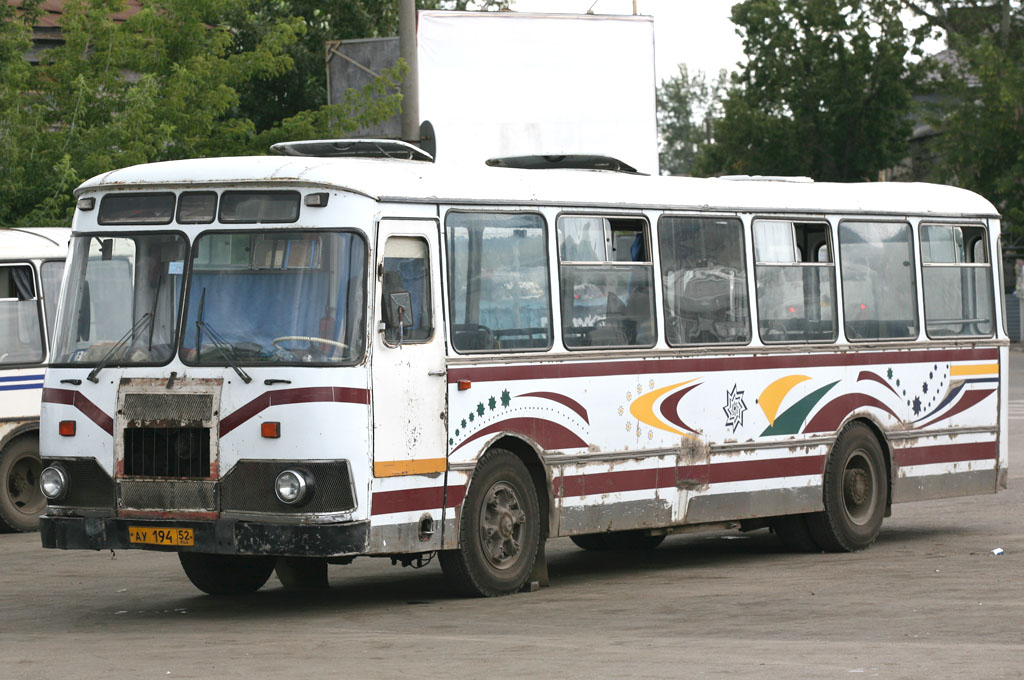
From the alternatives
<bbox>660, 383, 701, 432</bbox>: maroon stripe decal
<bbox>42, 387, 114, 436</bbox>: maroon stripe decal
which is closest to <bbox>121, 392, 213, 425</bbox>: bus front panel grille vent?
<bbox>42, 387, 114, 436</bbox>: maroon stripe decal

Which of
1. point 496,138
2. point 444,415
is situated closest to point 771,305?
point 444,415

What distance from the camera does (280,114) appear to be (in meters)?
38.5

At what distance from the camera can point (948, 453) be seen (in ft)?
52.8

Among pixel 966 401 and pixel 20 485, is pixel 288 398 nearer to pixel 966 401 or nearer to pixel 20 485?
pixel 966 401

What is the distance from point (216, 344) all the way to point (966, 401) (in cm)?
760

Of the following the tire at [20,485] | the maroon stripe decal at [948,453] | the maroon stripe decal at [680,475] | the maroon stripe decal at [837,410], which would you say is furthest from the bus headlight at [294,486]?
the tire at [20,485]

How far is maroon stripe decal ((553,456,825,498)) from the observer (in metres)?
12.7

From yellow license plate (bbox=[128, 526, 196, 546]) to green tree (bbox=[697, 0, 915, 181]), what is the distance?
206ft

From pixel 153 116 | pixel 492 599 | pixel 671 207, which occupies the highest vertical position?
pixel 153 116

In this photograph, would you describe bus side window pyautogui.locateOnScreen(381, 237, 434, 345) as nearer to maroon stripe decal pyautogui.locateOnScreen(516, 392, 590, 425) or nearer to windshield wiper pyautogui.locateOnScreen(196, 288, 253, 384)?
windshield wiper pyautogui.locateOnScreen(196, 288, 253, 384)

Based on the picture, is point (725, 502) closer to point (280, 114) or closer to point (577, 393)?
point (577, 393)

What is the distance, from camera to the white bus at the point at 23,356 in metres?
17.5

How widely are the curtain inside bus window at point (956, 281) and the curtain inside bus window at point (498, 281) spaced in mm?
4763

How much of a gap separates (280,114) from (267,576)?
26.5 meters
